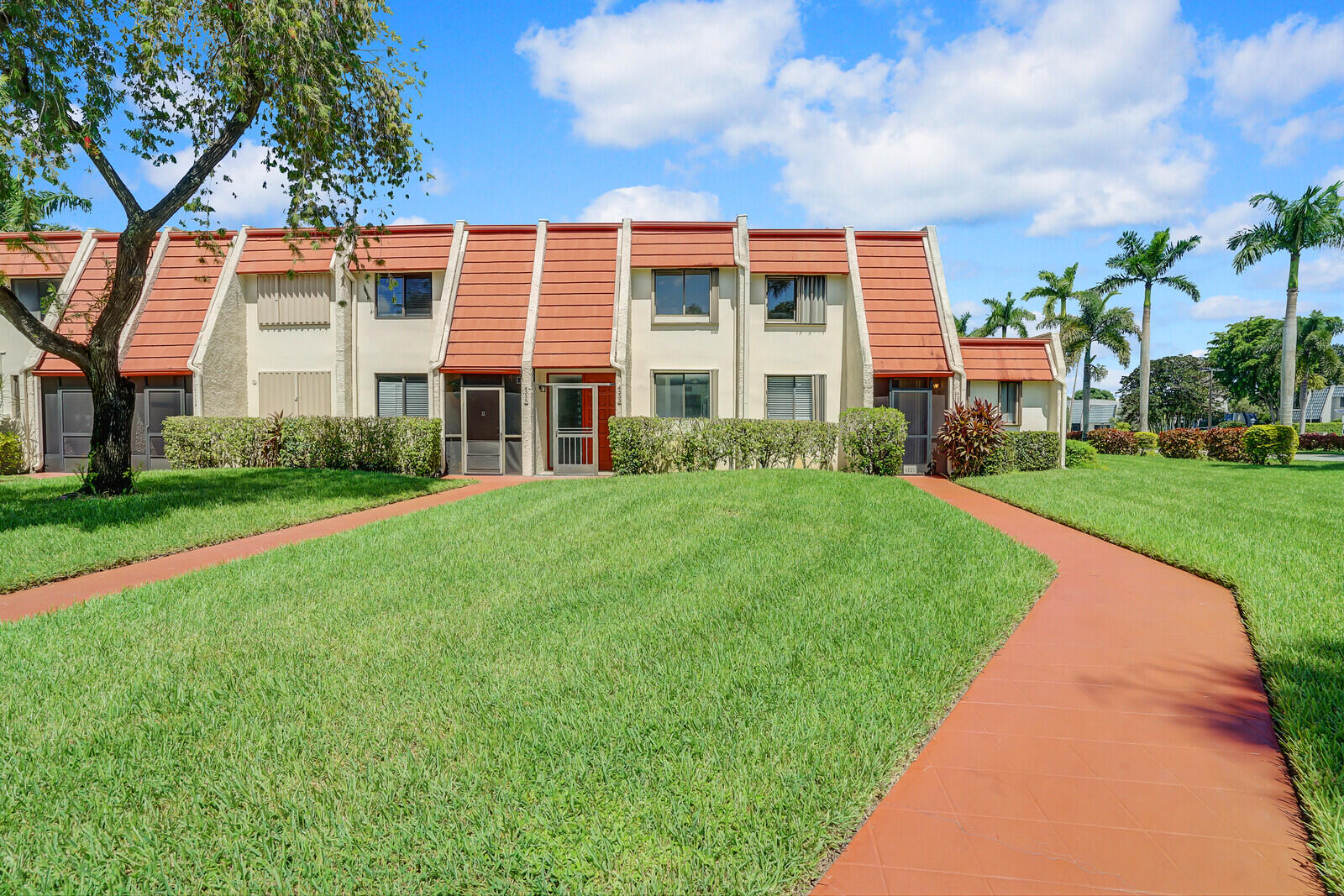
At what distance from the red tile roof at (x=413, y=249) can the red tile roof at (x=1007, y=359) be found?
52.6ft

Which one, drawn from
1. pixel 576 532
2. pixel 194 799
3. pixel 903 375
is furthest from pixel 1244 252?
pixel 194 799

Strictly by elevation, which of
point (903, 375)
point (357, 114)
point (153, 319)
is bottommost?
point (903, 375)

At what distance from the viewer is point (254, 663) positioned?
483 centimetres

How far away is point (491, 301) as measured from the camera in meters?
19.7

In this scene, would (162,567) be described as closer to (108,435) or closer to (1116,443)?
(108,435)

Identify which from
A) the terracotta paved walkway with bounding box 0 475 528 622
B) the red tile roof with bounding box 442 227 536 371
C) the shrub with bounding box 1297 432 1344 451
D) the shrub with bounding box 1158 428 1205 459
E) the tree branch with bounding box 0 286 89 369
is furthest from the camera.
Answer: the shrub with bounding box 1297 432 1344 451

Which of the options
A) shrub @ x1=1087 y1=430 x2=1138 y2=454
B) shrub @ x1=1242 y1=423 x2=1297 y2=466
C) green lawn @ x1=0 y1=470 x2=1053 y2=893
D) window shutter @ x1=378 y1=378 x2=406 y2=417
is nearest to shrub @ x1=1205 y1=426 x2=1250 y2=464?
shrub @ x1=1242 y1=423 x2=1297 y2=466

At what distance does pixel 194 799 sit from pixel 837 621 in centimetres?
432

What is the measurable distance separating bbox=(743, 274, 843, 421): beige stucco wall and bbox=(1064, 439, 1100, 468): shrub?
311 inches

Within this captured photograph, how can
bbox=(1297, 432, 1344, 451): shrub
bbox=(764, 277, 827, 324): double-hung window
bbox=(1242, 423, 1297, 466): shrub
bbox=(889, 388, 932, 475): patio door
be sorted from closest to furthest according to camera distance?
bbox=(889, 388, 932, 475): patio door < bbox=(764, 277, 827, 324): double-hung window < bbox=(1242, 423, 1297, 466): shrub < bbox=(1297, 432, 1344, 451): shrub

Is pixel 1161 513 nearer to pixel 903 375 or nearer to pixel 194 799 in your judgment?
pixel 903 375

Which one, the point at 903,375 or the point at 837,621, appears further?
the point at 903,375

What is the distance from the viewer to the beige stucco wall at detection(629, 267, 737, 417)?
781 inches

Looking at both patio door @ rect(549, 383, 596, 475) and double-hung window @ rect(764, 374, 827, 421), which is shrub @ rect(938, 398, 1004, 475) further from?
patio door @ rect(549, 383, 596, 475)
